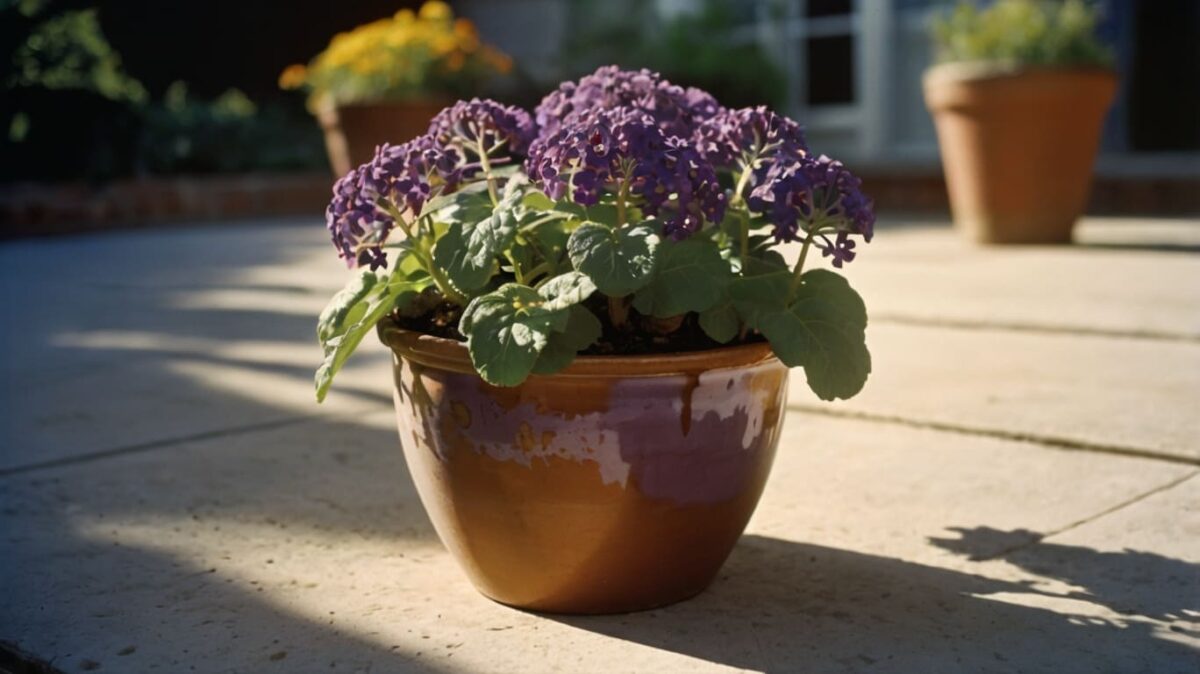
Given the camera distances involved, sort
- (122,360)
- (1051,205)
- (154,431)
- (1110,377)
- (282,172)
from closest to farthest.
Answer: (154,431), (1110,377), (122,360), (1051,205), (282,172)

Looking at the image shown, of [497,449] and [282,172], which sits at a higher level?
[497,449]

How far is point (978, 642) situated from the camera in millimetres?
1604

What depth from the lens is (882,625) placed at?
1.67m

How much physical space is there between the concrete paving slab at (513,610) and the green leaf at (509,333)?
0.35m

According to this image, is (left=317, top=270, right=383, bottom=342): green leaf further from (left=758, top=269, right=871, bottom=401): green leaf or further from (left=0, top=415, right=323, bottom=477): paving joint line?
(left=0, top=415, right=323, bottom=477): paving joint line

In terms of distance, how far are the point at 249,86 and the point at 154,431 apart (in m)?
8.72

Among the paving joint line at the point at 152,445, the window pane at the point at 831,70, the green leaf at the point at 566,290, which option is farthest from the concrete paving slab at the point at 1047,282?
the window pane at the point at 831,70

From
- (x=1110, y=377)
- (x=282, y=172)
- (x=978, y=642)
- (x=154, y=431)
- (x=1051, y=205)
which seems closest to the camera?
(x=978, y=642)

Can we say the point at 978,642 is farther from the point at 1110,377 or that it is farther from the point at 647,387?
the point at 1110,377

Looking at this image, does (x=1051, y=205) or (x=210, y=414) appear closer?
(x=210, y=414)

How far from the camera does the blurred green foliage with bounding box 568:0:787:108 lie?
9.20m

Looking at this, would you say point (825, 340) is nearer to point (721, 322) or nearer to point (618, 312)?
point (721, 322)

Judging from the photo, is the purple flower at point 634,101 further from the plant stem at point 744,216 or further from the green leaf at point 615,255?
the green leaf at point 615,255

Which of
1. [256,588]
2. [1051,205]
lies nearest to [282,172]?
[1051,205]
